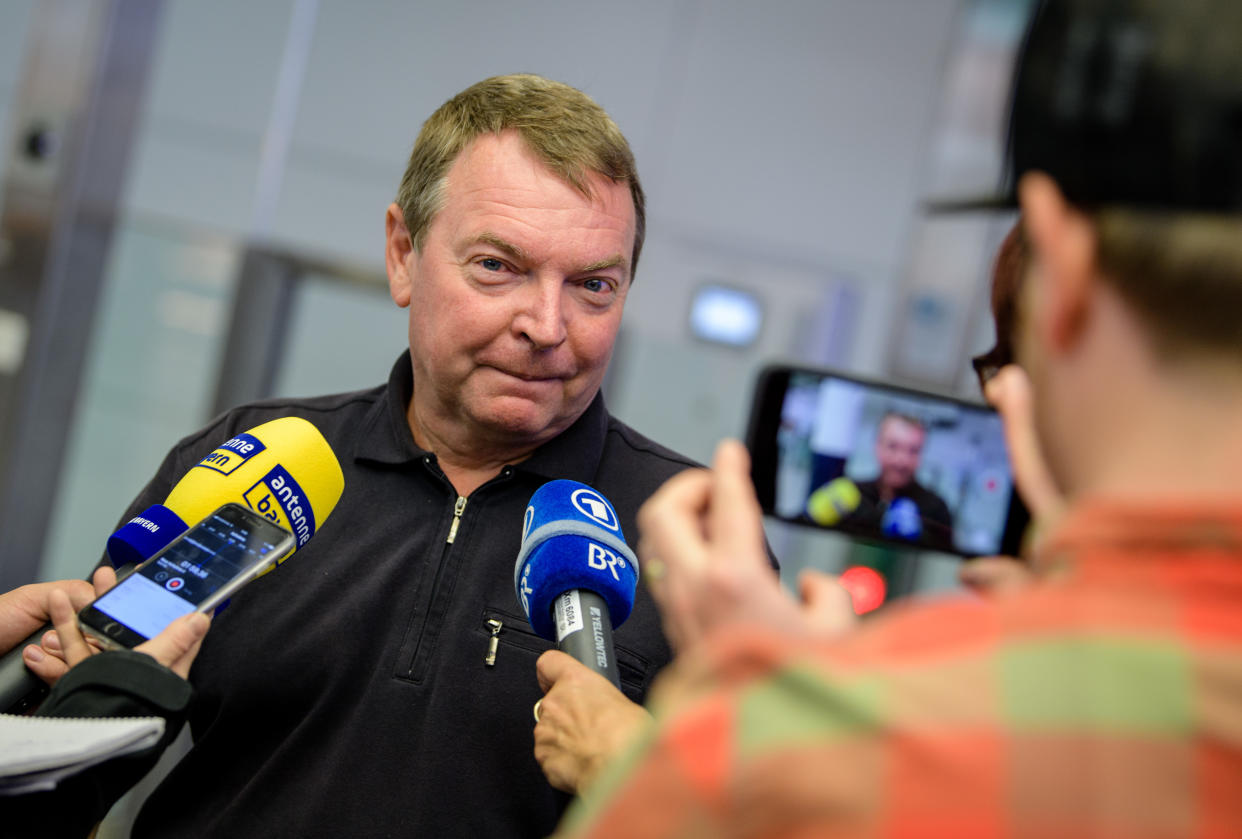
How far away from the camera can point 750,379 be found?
3354 mm

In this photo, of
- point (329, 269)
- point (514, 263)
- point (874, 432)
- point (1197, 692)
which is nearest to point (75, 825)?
point (514, 263)

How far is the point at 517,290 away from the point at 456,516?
0.32 metres

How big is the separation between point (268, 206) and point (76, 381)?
781mm

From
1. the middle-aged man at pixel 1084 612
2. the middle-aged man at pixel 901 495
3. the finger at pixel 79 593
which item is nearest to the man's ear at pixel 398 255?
the finger at pixel 79 593

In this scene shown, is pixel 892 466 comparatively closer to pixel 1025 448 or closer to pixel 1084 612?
pixel 1025 448

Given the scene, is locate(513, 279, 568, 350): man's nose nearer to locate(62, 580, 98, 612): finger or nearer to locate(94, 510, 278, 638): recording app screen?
locate(94, 510, 278, 638): recording app screen

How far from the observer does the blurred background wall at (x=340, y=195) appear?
3154 millimetres

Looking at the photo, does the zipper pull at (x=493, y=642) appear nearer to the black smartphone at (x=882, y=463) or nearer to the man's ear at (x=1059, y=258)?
the black smartphone at (x=882, y=463)

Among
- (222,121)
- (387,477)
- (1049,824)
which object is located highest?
(222,121)

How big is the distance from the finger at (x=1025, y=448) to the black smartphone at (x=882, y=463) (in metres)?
0.98

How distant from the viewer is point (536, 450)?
5.04 feet

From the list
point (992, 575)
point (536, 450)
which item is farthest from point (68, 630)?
point (992, 575)

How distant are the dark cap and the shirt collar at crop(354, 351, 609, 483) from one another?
1017mm

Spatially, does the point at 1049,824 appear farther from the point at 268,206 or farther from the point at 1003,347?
the point at 268,206
